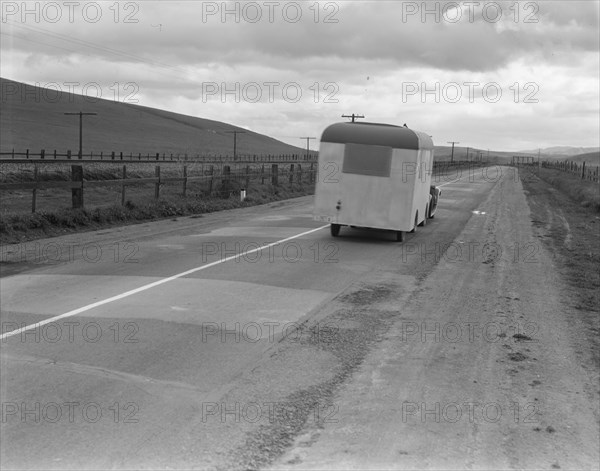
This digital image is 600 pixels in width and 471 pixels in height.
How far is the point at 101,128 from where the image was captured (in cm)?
13275

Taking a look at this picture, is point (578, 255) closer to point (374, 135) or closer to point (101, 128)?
point (374, 135)

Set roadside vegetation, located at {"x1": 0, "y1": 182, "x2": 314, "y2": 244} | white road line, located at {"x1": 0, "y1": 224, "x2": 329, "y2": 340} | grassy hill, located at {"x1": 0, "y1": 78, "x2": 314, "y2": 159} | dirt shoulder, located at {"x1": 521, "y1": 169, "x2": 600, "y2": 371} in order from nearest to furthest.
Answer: white road line, located at {"x1": 0, "y1": 224, "x2": 329, "y2": 340} < dirt shoulder, located at {"x1": 521, "y1": 169, "x2": 600, "y2": 371} < roadside vegetation, located at {"x1": 0, "y1": 182, "x2": 314, "y2": 244} < grassy hill, located at {"x1": 0, "y1": 78, "x2": 314, "y2": 159}

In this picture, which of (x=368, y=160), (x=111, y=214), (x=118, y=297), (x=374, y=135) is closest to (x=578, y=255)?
(x=368, y=160)

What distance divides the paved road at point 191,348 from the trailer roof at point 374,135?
3.01 metres

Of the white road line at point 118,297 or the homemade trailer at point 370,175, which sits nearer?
the white road line at point 118,297

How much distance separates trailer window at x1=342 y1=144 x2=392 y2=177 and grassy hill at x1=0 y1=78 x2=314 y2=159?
253 feet

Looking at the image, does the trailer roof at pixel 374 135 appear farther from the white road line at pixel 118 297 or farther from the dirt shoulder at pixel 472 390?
the dirt shoulder at pixel 472 390

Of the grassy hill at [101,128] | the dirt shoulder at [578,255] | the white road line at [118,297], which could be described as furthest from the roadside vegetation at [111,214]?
the grassy hill at [101,128]

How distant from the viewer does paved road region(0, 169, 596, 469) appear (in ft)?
14.7

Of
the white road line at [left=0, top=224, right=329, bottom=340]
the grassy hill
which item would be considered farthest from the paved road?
the grassy hill

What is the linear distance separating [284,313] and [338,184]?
27.1 feet

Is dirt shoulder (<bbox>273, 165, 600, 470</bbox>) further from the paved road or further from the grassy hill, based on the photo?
the grassy hill

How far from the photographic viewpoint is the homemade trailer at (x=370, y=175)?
15.5 meters

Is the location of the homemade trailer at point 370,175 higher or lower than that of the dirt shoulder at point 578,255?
higher
